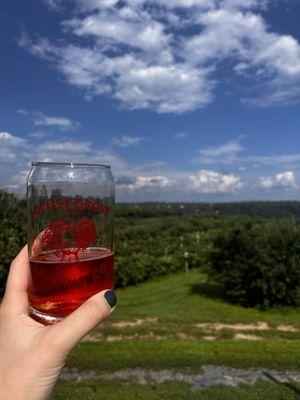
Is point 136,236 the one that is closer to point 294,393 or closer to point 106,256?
point 294,393

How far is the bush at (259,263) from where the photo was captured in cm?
1797

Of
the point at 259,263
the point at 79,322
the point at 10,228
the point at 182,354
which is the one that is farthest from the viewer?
the point at 259,263

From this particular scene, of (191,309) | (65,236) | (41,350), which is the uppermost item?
(65,236)

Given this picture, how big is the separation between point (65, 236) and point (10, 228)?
9.46 metres

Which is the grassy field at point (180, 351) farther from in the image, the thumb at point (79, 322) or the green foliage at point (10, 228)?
the thumb at point (79, 322)

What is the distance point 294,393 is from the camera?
25.5 ft

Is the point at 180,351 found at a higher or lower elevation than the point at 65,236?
lower

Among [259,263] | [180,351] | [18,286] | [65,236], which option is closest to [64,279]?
[65,236]

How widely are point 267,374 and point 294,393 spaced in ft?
3.77

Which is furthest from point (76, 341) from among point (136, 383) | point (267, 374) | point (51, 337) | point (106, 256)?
point (267, 374)

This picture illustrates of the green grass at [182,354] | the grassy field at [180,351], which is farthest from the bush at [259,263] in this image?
the green grass at [182,354]

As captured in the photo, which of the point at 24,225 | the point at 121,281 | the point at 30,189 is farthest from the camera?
the point at 121,281

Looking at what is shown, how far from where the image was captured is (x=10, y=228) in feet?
34.6

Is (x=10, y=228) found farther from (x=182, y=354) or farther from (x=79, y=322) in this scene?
(x=79, y=322)
